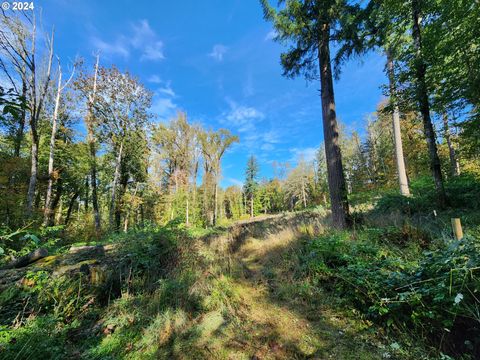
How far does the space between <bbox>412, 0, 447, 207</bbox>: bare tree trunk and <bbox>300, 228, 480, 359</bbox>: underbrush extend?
387cm

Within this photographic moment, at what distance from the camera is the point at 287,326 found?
2627 mm

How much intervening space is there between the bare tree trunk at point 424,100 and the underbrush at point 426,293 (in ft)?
12.7

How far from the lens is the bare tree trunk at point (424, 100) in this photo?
591 cm

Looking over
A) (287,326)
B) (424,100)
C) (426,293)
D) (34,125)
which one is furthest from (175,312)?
(34,125)

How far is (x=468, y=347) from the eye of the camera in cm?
169

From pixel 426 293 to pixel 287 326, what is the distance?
1533mm

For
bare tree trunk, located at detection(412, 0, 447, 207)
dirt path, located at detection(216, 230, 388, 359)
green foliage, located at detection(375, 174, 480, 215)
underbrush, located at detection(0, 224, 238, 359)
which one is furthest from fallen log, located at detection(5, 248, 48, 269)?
bare tree trunk, located at detection(412, 0, 447, 207)

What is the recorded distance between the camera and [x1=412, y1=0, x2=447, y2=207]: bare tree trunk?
19.4 ft

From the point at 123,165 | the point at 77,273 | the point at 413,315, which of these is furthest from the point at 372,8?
the point at 123,165

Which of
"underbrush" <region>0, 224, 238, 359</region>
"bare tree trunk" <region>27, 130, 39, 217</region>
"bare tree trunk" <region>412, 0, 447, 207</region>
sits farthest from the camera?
"bare tree trunk" <region>27, 130, 39, 217</region>

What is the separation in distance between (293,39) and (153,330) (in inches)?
286

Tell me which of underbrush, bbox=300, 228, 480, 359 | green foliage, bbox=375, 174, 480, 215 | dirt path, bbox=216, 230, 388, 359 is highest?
green foliage, bbox=375, 174, 480, 215

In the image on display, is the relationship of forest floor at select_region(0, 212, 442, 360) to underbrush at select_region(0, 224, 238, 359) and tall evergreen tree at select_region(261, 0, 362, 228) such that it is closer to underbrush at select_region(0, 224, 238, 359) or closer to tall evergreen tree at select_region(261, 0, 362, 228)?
underbrush at select_region(0, 224, 238, 359)

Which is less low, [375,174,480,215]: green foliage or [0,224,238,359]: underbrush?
[375,174,480,215]: green foliage
